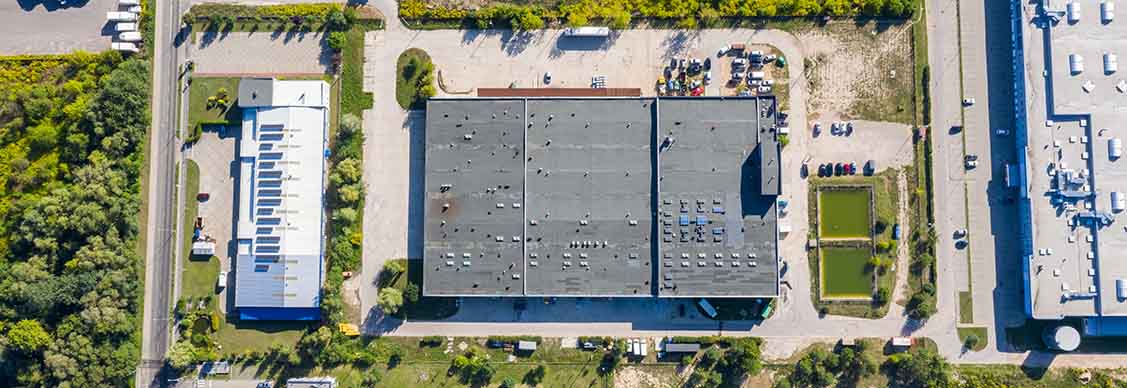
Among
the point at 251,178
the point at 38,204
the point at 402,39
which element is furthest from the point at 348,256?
the point at 38,204

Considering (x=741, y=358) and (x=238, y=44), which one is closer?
(x=741, y=358)

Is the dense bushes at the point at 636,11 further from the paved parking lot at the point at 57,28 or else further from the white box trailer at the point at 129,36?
the paved parking lot at the point at 57,28

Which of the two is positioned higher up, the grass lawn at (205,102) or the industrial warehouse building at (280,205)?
the grass lawn at (205,102)

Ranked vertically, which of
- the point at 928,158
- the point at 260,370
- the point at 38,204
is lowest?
the point at 260,370

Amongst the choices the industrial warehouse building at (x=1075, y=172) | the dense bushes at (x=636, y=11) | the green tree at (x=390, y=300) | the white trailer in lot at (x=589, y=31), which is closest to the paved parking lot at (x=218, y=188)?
Answer: the green tree at (x=390, y=300)

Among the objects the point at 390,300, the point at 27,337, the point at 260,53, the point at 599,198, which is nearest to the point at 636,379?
the point at 599,198

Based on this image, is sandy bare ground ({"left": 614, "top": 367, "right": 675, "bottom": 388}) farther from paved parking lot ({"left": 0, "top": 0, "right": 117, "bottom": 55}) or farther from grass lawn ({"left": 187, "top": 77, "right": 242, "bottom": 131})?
paved parking lot ({"left": 0, "top": 0, "right": 117, "bottom": 55})

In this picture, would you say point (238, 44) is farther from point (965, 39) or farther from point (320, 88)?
point (965, 39)
